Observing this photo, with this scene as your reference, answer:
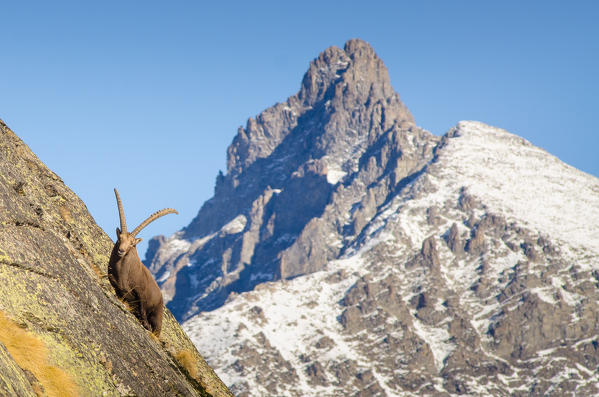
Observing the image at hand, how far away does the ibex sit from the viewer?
77.6ft

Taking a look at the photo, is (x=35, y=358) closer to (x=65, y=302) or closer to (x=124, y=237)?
(x=65, y=302)

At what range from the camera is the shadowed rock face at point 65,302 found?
61.8ft

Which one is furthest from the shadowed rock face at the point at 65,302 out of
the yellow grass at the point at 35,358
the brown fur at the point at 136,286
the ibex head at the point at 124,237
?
the ibex head at the point at 124,237

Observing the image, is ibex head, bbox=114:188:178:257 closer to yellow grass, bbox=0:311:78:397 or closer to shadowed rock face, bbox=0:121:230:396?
shadowed rock face, bbox=0:121:230:396

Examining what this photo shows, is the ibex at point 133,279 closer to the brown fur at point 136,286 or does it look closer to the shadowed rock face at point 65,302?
the brown fur at point 136,286

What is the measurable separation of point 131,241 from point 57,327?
4791 millimetres

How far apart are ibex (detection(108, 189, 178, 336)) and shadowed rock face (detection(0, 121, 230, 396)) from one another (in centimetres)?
42

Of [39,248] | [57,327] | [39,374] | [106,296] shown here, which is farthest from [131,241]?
[39,374]

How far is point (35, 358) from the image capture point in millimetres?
18094

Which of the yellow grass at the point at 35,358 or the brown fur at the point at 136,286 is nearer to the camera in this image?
the yellow grass at the point at 35,358

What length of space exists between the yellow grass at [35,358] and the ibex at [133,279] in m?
5.45

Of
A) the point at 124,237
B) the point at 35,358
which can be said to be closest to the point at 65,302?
the point at 35,358

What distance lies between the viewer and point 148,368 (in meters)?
22.0

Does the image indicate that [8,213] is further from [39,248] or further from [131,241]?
[131,241]
